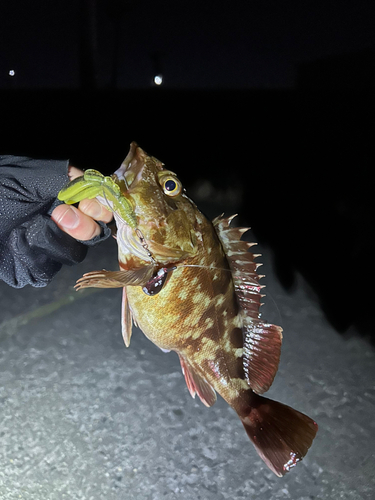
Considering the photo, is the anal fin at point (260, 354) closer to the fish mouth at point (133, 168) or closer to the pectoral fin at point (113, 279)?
the pectoral fin at point (113, 279)

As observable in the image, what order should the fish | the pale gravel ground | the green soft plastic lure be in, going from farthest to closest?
the pale gravel ground < the fish < the green soft plastic lure

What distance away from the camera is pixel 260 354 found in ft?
4.00

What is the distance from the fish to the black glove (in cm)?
28

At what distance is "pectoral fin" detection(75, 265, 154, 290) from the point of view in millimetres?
870

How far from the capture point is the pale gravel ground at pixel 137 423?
2178 mm

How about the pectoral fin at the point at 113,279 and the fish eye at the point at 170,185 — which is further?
the fish eye at the point at 170,185

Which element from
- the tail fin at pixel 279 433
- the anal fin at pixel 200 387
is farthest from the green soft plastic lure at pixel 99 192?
the tail fin at pixel 279 433

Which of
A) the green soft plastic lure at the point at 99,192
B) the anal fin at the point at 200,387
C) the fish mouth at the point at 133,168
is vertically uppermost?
the fish mouth at the point at 133,168

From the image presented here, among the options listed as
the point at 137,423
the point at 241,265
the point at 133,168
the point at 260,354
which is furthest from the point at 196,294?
the point at 137,423

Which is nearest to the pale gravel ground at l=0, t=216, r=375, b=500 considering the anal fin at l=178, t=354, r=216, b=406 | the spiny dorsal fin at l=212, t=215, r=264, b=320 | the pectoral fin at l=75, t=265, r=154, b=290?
the anal fin at l=178, t=354, r=216, b=406

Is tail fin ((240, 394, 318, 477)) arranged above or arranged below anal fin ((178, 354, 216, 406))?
below

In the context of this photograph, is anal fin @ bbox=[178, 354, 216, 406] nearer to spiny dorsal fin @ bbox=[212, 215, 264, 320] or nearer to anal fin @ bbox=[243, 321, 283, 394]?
anal fin @ bbox=[243, 321, 283, 394]

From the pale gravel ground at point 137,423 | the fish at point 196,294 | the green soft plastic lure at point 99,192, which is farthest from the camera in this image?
the pale gravel ground at point 137,423

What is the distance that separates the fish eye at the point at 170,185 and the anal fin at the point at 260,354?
0.52 metres
